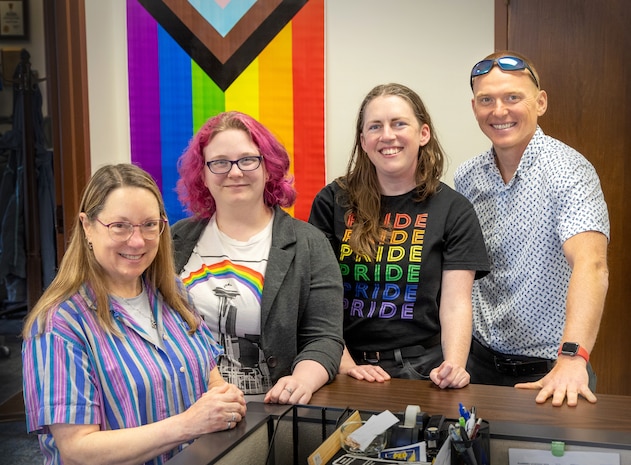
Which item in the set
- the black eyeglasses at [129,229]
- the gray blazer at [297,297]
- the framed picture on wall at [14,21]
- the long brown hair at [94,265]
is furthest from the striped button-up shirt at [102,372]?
the framed picture on wall at [14,21]

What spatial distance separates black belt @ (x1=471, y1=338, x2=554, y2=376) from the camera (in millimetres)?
2109

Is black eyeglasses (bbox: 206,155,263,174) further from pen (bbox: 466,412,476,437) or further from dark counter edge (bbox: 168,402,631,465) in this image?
pen (bbox: 466,412,476,437)

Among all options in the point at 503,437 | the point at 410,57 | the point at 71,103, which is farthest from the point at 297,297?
the point at 71,103

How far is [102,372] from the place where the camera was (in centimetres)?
136

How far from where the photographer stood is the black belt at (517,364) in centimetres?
211

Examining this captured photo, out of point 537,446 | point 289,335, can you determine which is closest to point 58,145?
point 289,335

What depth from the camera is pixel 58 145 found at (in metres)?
3.52

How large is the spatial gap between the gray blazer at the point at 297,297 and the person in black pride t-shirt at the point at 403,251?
0.13m

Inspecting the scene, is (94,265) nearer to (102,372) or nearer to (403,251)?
(102,372)

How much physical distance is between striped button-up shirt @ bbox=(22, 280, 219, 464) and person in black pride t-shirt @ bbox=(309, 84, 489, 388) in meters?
0.54

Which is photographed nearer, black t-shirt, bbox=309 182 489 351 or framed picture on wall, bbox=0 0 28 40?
black t-shirt, bbox=309 182 489 351

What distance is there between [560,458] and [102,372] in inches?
32.9

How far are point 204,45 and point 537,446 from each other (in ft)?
9.25

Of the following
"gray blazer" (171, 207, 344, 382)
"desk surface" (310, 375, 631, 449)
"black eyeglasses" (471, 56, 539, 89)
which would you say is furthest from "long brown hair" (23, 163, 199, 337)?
"black eyeglasses" (471, 56, 539, 89)
